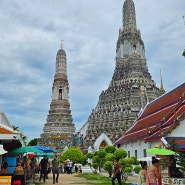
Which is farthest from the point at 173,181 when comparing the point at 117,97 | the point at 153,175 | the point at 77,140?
the point at 77,140

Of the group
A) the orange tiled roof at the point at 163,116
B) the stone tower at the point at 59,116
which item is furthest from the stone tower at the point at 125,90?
the orange tiled roof at the point at 163,116

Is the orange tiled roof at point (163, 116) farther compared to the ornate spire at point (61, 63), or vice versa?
the ornate spire at point (61, 63)

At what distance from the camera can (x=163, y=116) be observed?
23531 mm

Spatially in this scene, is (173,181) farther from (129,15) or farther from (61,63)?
(61,63)

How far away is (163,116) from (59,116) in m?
45.8

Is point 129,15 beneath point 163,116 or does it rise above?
above

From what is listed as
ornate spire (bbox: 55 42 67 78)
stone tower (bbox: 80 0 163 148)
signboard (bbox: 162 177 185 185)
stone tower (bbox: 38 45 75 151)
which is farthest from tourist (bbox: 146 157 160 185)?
ornate spire (bbox: 55 42 67 78)

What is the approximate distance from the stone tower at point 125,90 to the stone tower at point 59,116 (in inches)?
207

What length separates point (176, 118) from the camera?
17766 mm

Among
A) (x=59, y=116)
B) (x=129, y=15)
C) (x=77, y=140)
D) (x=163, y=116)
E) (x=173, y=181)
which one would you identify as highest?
(x=129, y=15)

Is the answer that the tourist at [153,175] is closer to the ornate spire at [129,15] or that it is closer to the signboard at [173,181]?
the signboard at [173,181]

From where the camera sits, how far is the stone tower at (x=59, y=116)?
65250mm

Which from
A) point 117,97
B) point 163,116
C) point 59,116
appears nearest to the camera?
point 163,116

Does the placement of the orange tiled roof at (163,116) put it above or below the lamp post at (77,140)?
below
